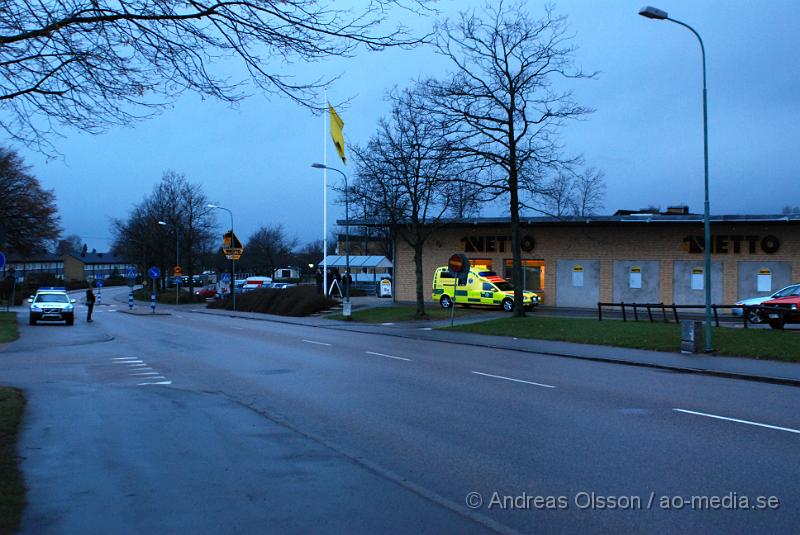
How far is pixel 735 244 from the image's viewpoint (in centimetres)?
3822

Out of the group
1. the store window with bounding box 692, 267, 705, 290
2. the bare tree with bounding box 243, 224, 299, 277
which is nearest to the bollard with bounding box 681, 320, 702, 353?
the store window with bounding box 692, 267, 705, 290

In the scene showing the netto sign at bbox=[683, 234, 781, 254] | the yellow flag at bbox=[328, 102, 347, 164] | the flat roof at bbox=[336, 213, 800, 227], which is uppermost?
the yellow flag at bbox=[328, 102, 347, 164]

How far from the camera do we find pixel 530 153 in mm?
27828

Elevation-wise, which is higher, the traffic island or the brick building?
the brick building

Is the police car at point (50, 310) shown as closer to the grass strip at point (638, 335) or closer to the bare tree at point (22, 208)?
the bare tree at point (22, 208)

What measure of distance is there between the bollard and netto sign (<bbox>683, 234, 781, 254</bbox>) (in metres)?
22.1

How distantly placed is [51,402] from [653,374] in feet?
36.7

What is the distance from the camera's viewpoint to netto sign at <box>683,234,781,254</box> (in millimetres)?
37594

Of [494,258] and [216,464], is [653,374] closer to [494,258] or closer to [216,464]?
[216,464]

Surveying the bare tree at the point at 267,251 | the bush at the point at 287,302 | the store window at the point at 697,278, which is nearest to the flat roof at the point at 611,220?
the store window at the point at 697,278

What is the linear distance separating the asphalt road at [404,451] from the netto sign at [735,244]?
26461mm

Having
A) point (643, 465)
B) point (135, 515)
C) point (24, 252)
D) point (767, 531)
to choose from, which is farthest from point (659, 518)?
point (24, 252)

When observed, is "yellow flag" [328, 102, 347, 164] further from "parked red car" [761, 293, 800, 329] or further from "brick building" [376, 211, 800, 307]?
"parked red car" [761, 293, 800, 329]

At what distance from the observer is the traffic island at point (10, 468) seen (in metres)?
5.10
